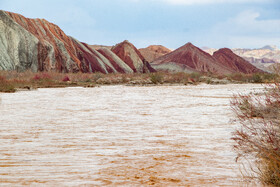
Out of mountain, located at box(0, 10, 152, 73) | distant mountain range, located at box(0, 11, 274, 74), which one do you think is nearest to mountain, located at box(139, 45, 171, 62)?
distant mountain range, located at box(0, 11, 274, 74)

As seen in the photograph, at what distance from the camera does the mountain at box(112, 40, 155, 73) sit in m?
101

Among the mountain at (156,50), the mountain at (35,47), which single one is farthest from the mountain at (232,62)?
the mountain at (35,47)

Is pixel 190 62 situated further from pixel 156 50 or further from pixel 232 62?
pixel 156 50

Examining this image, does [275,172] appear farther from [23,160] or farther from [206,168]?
[23,160]

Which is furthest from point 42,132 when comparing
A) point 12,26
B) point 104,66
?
point 104,66

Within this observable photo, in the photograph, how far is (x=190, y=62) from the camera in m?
131

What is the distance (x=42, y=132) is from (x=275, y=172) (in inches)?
229

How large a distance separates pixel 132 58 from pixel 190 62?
35.0 meters

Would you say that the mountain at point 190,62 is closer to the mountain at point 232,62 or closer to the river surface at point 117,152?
the mountain at point 232,62

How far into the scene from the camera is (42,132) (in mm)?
8383

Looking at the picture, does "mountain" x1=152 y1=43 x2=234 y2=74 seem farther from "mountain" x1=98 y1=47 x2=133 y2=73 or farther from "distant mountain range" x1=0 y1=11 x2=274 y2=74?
"mountain" x1=98 y1=47 x2=133 y2=73

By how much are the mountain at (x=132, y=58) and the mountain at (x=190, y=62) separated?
18321mm

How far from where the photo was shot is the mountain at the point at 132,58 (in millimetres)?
100562

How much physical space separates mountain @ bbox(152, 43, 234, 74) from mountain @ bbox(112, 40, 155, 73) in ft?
60.1
